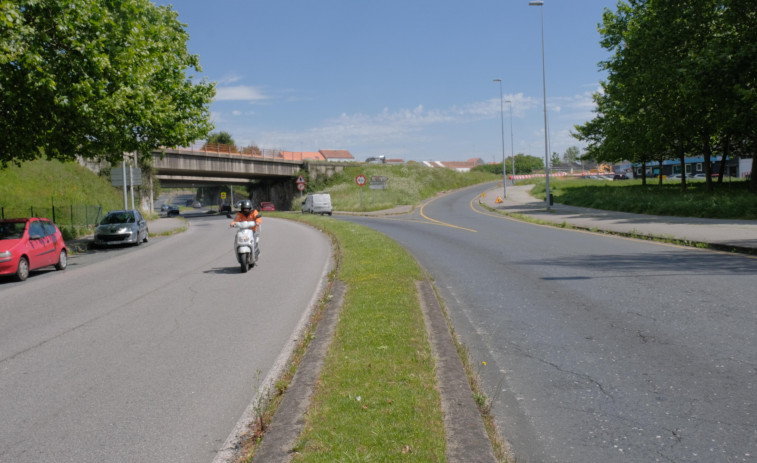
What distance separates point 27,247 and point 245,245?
5455mm

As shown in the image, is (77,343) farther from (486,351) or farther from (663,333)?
(663,333)

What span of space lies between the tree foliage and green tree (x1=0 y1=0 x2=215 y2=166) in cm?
2384

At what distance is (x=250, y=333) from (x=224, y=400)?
97.1 inches

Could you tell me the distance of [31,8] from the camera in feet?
45.0

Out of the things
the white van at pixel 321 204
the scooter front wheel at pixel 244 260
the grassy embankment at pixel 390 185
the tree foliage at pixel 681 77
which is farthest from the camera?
the grassy embankment at pixel 390 185

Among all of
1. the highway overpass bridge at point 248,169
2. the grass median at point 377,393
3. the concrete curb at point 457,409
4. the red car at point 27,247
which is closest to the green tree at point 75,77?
the red car at point 27,247

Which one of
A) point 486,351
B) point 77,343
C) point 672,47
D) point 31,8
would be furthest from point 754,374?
point 672,47

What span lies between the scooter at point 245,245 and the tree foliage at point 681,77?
73.8 ft

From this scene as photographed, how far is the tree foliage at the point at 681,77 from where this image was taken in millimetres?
26922

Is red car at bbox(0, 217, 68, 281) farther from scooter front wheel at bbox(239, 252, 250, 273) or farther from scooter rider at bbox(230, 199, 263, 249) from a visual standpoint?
scooter front wheel at bbox(239, 252, 250, 273)

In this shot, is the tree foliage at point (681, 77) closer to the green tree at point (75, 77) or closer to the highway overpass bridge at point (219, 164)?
the green tree at point (75, 77)

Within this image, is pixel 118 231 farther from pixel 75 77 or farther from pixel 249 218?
pixel 249 218

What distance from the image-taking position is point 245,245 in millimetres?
13438

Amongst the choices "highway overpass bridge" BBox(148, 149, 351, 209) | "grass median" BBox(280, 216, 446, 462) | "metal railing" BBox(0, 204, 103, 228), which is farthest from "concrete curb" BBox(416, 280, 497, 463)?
"highway overpass bridge" BBox(148, 149, 351, 209)
